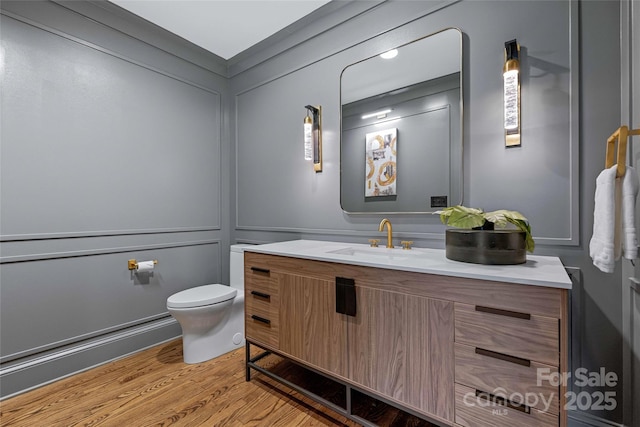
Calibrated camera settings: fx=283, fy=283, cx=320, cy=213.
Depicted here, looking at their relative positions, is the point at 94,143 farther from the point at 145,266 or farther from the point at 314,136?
the point at 314,136

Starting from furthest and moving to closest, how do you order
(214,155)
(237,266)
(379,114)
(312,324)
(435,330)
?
(214,155) → (237,266) → (379,114) → (312,324) → (435,330)

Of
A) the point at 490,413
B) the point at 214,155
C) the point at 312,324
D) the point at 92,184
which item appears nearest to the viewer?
the point at 490,413

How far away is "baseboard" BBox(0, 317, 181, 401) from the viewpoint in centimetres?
168

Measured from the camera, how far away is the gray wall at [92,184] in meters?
1.71

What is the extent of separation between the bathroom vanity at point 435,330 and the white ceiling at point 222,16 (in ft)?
5.88

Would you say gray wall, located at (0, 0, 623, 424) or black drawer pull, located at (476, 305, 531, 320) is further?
gray wall, located at (0, 0, 623, 424)

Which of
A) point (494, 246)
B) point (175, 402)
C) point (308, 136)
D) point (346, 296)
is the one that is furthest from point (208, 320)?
point (494, 246)

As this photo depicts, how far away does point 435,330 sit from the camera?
111cm

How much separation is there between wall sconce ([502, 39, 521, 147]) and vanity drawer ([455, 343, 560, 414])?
102 cm

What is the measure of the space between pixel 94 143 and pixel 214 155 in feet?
3.12

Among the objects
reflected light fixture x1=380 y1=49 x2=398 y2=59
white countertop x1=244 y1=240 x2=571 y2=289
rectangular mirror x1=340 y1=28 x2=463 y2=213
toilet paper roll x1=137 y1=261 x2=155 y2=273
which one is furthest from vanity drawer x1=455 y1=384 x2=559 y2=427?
toilet paper roll x1=137 y1=261 x2=155 y2=273

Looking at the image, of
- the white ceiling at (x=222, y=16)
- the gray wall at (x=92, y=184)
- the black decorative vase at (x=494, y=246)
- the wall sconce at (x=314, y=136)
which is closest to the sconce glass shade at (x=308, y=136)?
the wall sconce at (x=314, y=136)

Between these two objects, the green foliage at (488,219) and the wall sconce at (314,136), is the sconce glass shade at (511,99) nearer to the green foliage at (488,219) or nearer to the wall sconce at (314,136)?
the green foliage at (488,219)

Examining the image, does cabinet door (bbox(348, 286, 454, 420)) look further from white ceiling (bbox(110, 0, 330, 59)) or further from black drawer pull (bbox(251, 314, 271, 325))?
white ceiling (bbox(110, 0, 330, 59))
